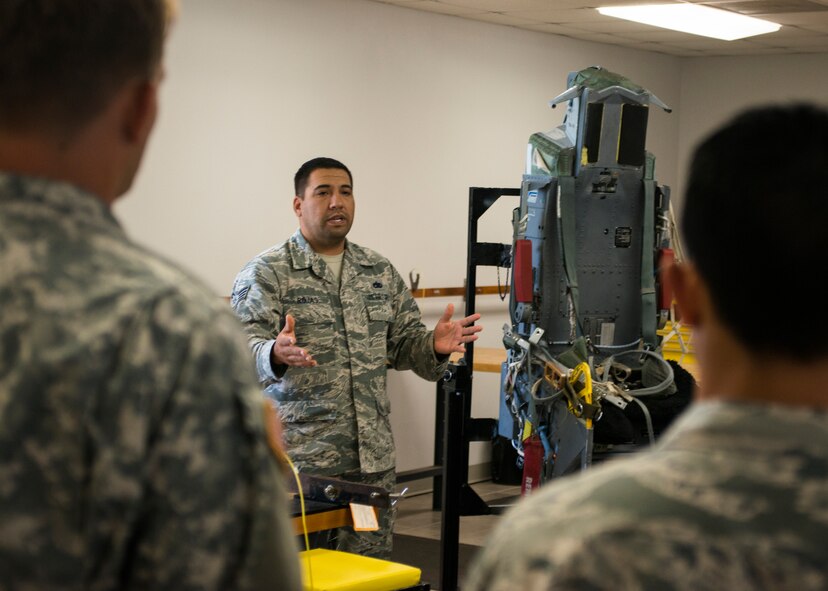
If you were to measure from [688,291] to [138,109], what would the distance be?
0.53 m

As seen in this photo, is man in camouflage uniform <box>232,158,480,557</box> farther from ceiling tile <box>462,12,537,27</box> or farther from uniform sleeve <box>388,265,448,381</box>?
ceiling tile <box>462,12,537,27</box>

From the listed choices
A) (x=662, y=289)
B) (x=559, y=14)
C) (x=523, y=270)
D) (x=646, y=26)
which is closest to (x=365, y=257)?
(x=523, y=270)

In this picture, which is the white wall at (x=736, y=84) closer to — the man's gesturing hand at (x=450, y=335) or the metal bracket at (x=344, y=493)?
the man's gesturing hand at (x=450, y=335)

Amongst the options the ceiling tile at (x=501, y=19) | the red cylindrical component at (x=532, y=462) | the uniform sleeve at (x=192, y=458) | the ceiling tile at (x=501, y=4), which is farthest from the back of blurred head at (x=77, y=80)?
the ceiling tile at (x=501, y=19)

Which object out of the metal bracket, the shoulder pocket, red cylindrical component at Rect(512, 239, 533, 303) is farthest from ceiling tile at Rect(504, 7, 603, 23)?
the metal bracket

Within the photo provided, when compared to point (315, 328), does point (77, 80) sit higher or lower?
A: higher

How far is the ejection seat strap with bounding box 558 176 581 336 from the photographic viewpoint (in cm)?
518

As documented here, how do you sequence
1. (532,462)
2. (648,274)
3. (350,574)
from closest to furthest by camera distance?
(350,574) < (532,462) < (648,274)

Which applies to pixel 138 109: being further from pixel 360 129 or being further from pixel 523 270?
pixel 360 129

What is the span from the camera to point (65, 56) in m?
1.04

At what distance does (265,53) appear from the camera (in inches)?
255

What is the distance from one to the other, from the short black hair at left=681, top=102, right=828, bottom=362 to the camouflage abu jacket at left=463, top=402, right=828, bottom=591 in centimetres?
7

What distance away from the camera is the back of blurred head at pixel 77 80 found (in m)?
1.04

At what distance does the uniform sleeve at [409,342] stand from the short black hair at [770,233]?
315cm
